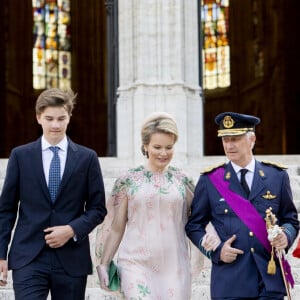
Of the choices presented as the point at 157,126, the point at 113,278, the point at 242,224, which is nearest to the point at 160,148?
the point at 157,126

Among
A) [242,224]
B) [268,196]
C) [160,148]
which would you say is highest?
[160,148]

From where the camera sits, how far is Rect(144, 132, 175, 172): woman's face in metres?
4.61

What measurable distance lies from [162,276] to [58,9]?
21.2m

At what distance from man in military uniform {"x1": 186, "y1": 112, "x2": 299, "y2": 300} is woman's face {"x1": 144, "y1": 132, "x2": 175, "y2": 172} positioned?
0.77ft

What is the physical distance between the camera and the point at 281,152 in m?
20.6

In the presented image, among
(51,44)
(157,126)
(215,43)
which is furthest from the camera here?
(215,43)

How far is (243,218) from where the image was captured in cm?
436

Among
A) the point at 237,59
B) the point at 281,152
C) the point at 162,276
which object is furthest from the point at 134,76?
the point at 237,59

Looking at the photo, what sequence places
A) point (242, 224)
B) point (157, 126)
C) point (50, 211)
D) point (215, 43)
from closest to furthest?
1. point (242, 224)
2. point (50, 211)
3. point (157, 126)
4. point (215, 43)

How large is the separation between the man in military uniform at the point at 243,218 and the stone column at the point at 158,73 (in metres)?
6.44

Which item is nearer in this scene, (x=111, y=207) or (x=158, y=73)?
(x=111, y=207)
